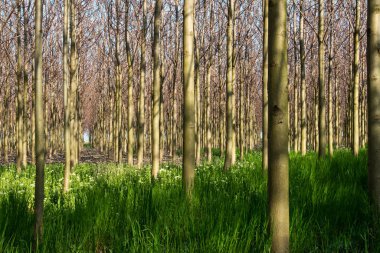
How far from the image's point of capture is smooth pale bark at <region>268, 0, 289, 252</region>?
2.33 meters

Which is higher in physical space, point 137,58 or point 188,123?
point 137,58

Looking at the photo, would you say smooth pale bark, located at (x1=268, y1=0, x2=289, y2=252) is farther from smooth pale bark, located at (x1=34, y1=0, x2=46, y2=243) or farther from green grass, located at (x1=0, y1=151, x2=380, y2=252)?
smooth pale bark, located at (x1=34, y1=0, x2=46, y2=243)

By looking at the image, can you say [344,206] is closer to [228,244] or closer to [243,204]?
[243,204]

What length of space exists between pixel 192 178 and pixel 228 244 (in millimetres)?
1813

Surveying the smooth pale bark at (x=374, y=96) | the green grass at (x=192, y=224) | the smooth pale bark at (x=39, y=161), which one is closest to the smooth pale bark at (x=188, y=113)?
the green grass at (x=192, y=224)

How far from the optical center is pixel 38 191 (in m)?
2.64

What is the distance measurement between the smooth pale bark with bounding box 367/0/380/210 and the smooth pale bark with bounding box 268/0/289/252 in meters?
1.82

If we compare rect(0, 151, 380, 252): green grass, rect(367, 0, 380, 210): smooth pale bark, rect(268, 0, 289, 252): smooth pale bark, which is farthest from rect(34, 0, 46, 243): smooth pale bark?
rect(367, 0, 380, 210): smooth pale bark

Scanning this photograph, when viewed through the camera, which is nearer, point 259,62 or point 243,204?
point 243,204

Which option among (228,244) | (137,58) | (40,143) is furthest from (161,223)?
(137,58)

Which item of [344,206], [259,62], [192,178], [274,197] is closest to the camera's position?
[274,197]

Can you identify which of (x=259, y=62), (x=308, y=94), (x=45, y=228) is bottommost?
(x=45, y=228)

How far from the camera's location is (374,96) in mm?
3855

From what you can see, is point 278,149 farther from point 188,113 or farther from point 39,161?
point 188,113
